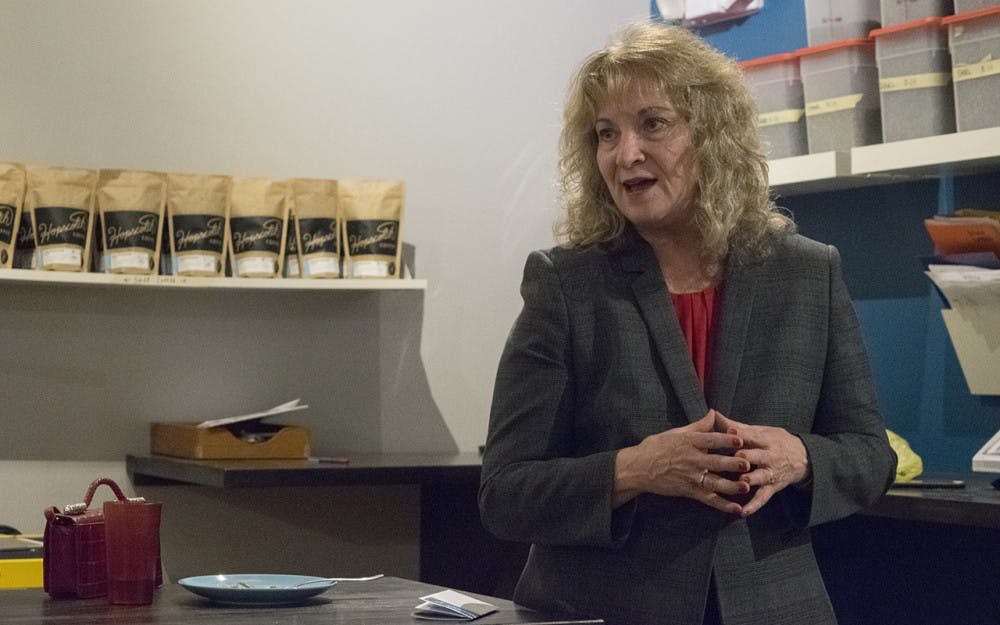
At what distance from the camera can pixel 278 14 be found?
3760mm

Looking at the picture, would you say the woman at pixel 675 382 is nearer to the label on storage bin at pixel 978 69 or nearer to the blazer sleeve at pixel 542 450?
the blazer sleeve at pixel 542 450

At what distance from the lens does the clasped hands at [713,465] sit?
1.69 metres

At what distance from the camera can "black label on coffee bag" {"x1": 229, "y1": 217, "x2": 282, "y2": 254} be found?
3.45m

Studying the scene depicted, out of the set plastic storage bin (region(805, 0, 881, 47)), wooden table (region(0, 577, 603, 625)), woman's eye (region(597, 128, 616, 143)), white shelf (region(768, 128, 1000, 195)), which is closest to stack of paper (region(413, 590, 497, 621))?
wooden table (region(0, 577, 603, 625))

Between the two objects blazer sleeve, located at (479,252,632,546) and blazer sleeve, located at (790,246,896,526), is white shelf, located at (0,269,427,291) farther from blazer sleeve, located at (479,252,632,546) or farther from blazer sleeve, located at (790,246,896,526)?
blazer sleeve, located at (790,246,896,526)

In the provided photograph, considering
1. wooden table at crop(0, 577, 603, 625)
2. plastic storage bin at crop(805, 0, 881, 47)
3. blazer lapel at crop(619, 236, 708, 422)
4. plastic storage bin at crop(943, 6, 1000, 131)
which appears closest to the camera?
wooden table at crop(0, 577, 603, 625)

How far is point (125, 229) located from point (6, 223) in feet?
0.88

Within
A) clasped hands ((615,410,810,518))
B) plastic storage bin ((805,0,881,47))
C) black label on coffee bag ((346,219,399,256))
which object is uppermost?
plastic storage bin ((805,0,881,47))

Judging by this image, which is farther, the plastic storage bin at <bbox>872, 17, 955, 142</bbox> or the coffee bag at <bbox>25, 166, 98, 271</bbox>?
the coffee bag at <bbox>25, 166, 98, 271</bbox>

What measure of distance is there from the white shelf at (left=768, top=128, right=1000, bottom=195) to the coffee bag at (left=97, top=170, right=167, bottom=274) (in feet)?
4.88

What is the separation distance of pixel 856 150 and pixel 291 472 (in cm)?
145

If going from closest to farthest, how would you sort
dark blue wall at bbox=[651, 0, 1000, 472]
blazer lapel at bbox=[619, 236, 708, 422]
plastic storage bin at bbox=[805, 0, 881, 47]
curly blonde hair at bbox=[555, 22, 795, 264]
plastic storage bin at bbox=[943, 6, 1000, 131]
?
blazer lapel at bbox=[619, 236, 708, 422], curly blonde hair at bbox=[555, 22, 795, 264], plastic storage bin at bbox=[943, 6, 1000, 131], dark blue wall at bbox=[651, 0, 1000, 472], plastic storage bin at bbox=[805, 0, 881, 47]

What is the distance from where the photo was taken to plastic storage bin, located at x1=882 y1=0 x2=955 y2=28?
2.97 m

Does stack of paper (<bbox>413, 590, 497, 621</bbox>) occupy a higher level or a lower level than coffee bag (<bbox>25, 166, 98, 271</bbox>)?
lower
